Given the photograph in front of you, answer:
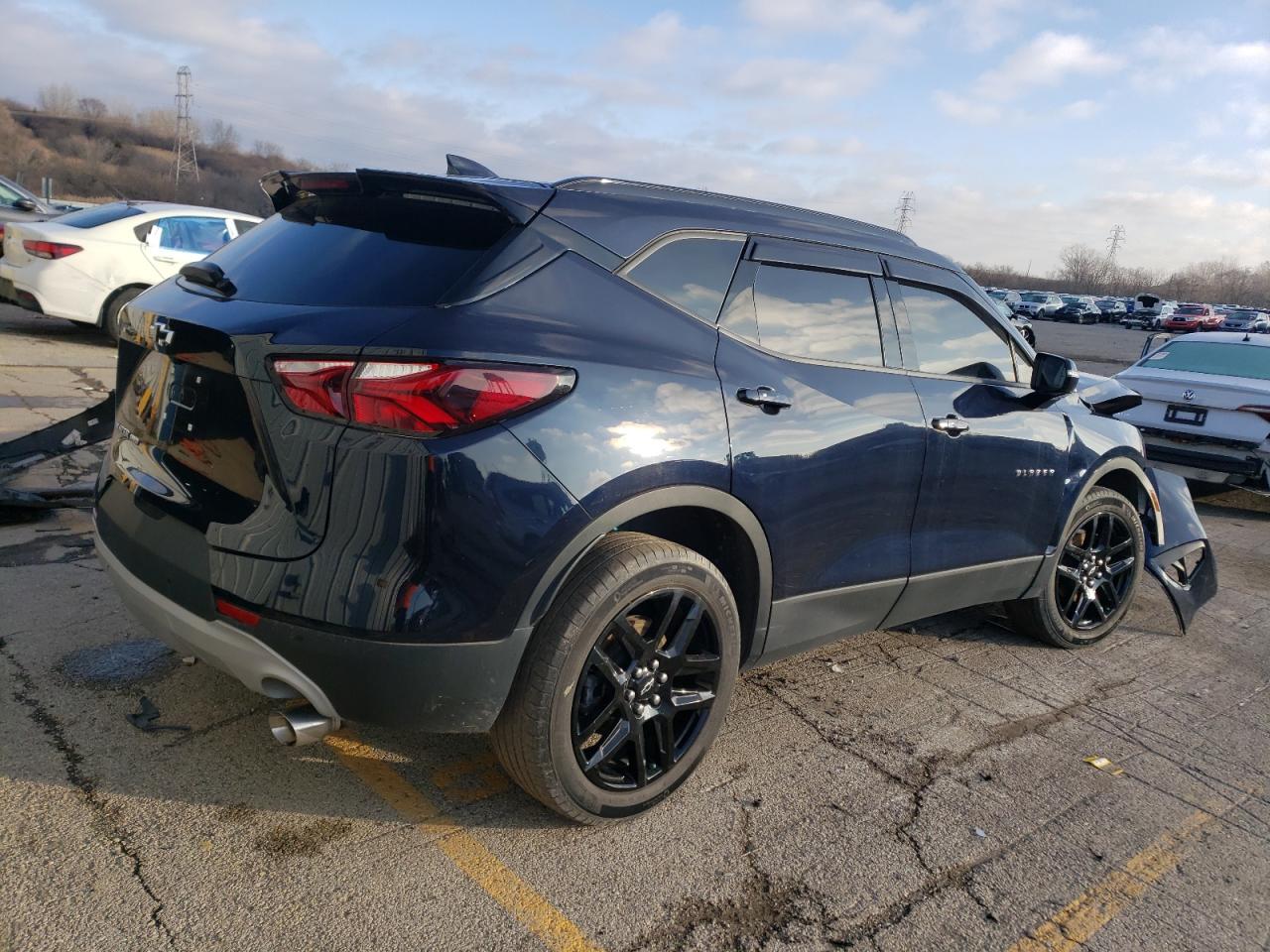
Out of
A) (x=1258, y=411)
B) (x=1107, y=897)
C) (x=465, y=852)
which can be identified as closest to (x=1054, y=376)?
(x=1107, y=897)

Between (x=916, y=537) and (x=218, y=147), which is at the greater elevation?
(x=218, y=147)

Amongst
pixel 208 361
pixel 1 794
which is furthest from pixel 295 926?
pixel 208 361

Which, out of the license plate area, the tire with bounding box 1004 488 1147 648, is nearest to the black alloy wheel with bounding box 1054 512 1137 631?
the tire with bounding box 1004 488 1147 648

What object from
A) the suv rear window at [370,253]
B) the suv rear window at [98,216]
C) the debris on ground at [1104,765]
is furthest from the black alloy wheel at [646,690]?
the suv rear window at [98,216]

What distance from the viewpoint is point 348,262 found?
268 centimetres

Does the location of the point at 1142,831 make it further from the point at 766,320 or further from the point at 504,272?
the point at 504,272

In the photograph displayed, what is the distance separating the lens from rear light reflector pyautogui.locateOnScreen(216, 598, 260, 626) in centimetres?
240

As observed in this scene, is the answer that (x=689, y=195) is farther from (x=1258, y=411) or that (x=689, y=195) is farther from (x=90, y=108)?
(x=90, y=108)

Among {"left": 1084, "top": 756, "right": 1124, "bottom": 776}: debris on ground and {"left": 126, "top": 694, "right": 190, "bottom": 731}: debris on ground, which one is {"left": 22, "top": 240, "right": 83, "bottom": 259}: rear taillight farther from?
{"left": 1084, "top": 756, "right": 1124, "bottom": 776}: debris on ground

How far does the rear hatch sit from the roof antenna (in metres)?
0.26

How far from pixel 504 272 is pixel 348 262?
49 centimetres

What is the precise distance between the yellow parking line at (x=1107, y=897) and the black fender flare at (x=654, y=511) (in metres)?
1.15

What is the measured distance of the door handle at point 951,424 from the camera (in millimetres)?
3562

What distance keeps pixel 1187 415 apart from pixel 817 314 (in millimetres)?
6432
